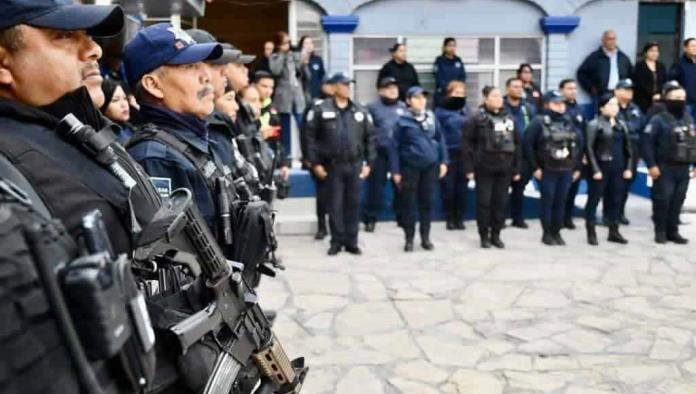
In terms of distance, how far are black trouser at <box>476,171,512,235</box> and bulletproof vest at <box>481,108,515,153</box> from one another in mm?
282

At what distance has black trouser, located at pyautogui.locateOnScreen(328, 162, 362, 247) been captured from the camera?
23.6 feet

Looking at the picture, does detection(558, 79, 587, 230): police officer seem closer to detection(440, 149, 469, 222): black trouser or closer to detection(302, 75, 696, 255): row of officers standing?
detection(302, 75, 696, 255): row of officers standing

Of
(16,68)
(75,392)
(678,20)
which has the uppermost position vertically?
(678,20)

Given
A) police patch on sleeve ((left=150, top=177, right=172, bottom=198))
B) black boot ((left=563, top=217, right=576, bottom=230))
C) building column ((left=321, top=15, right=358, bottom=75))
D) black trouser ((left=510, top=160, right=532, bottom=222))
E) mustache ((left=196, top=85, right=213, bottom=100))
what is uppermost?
building column ((left=321, top=15, right=358, bottom=75))

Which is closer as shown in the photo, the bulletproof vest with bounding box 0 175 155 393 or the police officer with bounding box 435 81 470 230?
the bulletproof vest with bounding box 0 175 155 393

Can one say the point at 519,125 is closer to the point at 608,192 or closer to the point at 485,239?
the point at 608,192

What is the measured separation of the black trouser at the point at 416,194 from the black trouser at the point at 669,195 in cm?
240

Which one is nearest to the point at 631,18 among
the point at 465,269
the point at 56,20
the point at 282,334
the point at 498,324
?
the point at 465,269

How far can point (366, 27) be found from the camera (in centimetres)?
1102

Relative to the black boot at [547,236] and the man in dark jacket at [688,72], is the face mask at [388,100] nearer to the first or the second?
the black boot at [547,236]

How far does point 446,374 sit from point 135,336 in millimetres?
3208

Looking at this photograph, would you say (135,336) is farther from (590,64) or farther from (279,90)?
(590,64)

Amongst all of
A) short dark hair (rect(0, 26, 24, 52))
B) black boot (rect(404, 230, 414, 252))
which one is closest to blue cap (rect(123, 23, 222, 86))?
short dark hair (rect(0, 26, 24, 52))

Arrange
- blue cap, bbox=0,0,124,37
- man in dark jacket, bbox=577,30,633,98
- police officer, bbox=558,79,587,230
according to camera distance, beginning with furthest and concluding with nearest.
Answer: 1. man in dark jacket, bbox=577,30,633,98
2. police officer, bbox=558,79,587,230
3. blue cap, bbox=0,0,124,37
